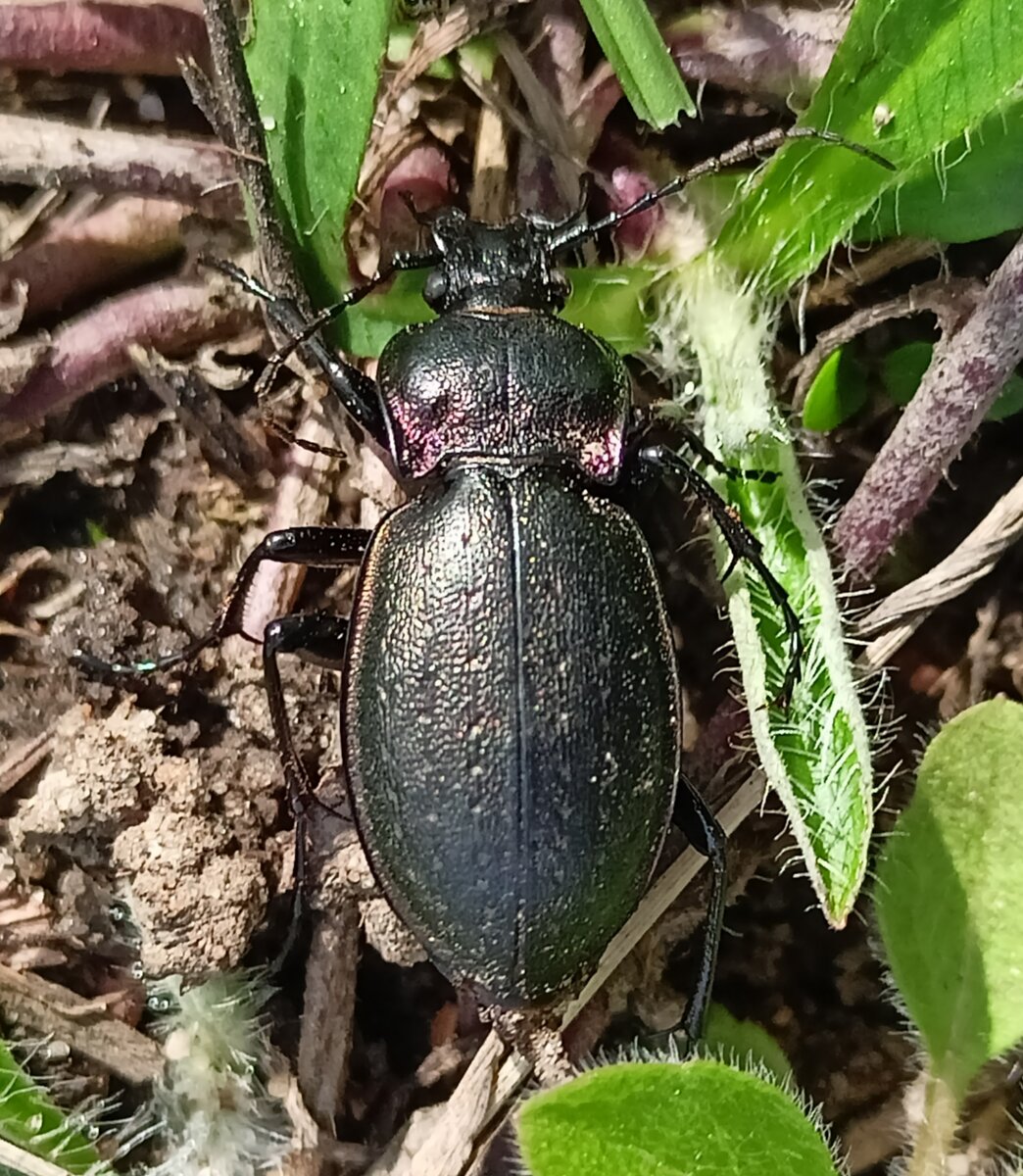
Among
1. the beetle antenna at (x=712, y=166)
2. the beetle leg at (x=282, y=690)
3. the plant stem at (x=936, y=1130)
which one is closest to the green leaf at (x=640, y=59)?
the beetle antenna at (x=712, y=166)

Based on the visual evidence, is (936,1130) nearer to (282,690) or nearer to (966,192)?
(282,690)

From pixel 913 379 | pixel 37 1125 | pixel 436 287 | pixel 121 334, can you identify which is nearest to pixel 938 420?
pixel 913 379

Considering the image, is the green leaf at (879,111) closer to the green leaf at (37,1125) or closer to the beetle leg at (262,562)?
the beetle leg at (262,562)

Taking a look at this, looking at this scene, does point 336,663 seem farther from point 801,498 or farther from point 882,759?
point 882,759

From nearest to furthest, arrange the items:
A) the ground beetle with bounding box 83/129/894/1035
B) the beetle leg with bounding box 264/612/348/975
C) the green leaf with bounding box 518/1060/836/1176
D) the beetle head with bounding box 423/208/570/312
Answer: the green leaf with bounding box 518/1060/836/1176, the ground beetle with bounding box 83/129/894/1035, the beetle leg with bounding box 264/612/348/975, the beetle head with bounding box 423/208/570/312

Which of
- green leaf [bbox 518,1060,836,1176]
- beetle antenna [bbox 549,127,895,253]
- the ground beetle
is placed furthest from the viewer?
beetle antenna [bbox 549,127,895,253]

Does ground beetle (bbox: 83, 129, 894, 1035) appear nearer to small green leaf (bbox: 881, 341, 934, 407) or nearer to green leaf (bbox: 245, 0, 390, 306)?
green leaf (bbox: 245, 0, 390, 306)

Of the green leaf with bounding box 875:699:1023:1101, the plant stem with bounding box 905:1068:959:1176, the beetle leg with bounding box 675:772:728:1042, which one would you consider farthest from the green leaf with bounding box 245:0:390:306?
the plant stem with bounding box 905:1068:959:1176
